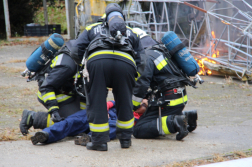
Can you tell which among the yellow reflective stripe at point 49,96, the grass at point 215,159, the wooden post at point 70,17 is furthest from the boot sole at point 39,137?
the wooden post at point 70,17

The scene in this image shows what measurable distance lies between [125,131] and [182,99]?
1.01 metres

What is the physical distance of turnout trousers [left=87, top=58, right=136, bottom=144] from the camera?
301 centimetres

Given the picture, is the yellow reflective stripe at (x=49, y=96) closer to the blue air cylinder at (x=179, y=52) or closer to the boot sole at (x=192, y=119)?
the blue air cylinder at (x=179, y=52)

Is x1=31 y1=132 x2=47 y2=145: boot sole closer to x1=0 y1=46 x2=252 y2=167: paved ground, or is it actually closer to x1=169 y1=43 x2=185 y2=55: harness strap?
x1=0 y1=46 x2=252 y2=167: paved ground

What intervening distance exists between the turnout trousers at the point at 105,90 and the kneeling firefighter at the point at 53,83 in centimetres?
71

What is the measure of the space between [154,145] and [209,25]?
6.97 meters

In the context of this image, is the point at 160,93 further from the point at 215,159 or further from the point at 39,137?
the point at 39,137

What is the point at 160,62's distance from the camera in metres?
3.84


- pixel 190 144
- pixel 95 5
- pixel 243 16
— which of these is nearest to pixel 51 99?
pixel 190 144

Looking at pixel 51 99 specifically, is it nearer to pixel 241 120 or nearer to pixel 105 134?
pixel 105 134

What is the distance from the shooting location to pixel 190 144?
361cm

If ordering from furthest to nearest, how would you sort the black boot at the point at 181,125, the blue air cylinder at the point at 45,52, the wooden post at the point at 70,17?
1. the wooden post at the point at 70,17
2. the blue air cylinder at the point at 45,52
3. the black boot at the point at 181,125

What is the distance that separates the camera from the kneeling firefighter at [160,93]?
3779 mm

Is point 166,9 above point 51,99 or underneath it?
above
